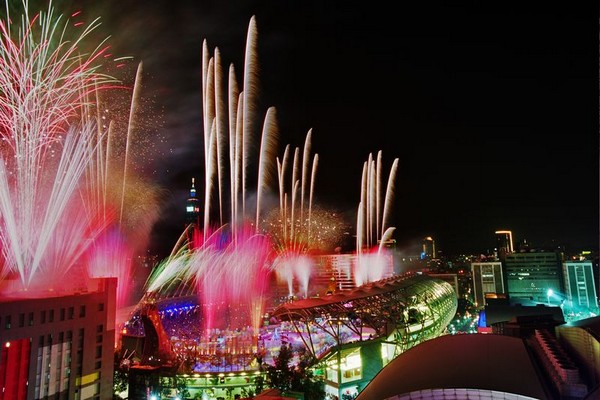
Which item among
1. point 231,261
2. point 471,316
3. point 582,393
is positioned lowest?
point 471,316

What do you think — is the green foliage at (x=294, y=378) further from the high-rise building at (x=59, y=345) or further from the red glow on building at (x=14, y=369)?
the red glow on building at (x=14, y=369)

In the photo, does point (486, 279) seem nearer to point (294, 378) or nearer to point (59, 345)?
point (294, 378)

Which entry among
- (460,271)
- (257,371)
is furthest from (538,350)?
(460,271)

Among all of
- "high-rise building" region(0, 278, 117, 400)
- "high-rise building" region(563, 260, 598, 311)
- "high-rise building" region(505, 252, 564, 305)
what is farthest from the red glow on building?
"high-rise building" region(505, 252, 564, 305)

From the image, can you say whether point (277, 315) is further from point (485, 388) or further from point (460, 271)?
point (460, 271)

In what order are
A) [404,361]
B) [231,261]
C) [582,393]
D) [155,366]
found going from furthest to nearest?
[231,261] < [155,366] < [404,361] < [582,393]

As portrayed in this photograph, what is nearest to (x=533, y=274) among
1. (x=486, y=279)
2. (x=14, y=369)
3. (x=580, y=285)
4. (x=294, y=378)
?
(x=486, y=279)
